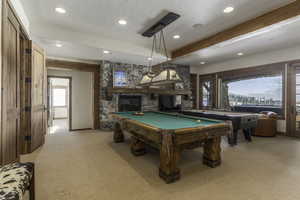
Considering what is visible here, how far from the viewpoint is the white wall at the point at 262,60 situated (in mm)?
4590

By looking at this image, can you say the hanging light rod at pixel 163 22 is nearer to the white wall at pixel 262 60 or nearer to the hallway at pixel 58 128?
the white wall at pixel 262 60

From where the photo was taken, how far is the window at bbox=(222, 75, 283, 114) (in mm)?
5171

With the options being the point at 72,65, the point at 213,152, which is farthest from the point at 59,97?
the point at 213,152

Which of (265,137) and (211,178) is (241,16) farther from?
(265,137)

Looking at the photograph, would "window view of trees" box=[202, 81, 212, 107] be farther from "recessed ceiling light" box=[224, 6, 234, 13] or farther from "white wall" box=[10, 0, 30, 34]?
"white wall" box=[10, 0, 30, 34]

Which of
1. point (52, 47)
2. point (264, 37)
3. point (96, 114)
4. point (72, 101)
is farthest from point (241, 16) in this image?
point (72, 101)

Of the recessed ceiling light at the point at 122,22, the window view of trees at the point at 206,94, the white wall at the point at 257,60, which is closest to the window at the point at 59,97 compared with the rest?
the recessed ceiling light at the point at 122,22

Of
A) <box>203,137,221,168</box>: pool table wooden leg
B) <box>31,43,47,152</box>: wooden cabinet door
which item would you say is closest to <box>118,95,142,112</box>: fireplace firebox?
<box>31,43,47,152</box>: wooden cabinet door

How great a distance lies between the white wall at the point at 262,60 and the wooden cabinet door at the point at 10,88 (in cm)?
677

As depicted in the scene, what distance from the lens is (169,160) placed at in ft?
6.77

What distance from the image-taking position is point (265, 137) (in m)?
4.54

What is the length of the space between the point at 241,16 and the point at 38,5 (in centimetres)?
396

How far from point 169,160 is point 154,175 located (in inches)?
17.1

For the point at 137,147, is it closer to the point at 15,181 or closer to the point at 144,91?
the point at 15,181
